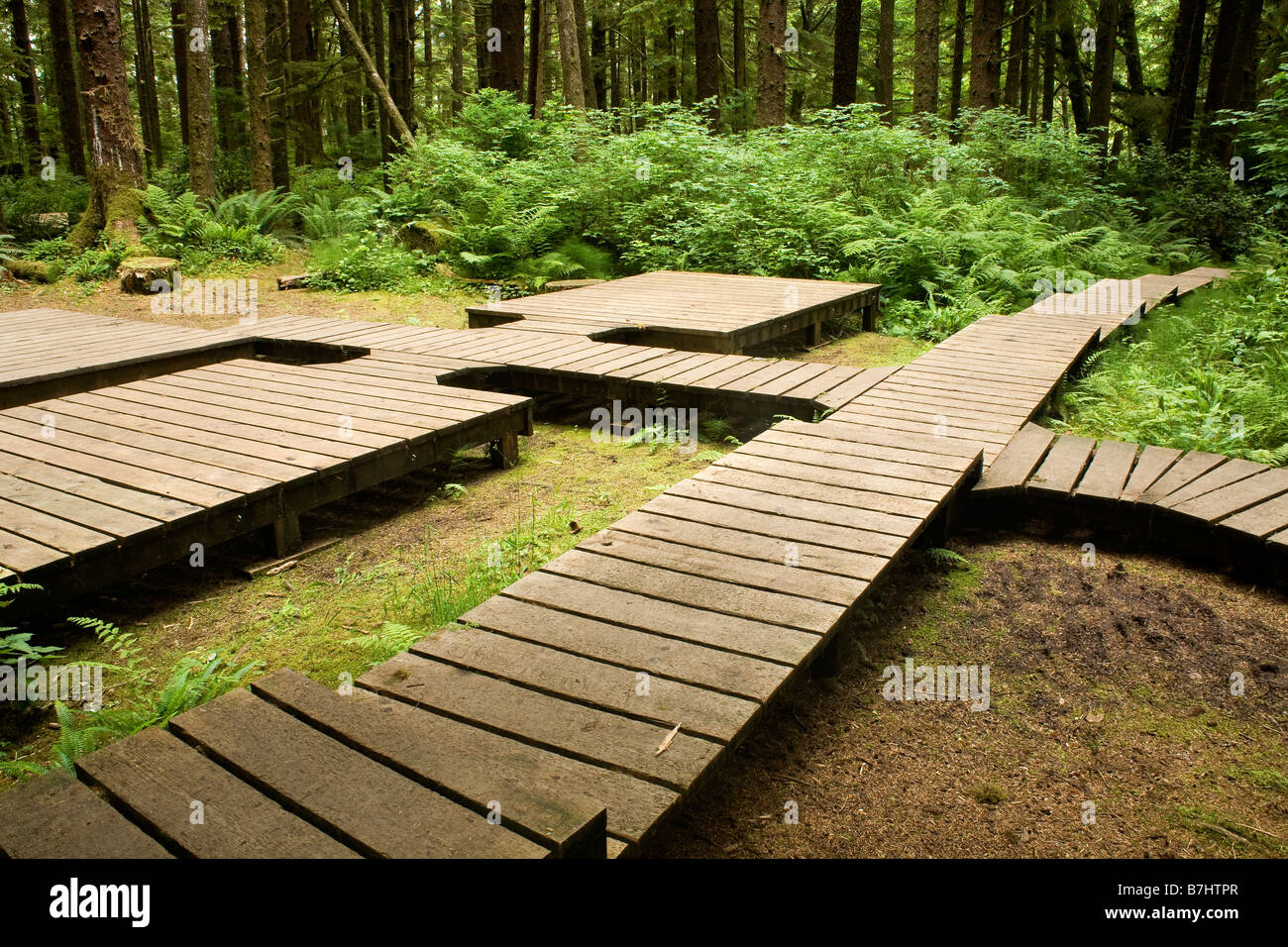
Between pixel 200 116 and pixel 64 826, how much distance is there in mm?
14929

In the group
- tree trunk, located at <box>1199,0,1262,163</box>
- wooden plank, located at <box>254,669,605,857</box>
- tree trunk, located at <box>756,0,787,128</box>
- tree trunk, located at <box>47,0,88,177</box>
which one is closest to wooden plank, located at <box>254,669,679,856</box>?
wooden plank, located at <box>254,669,605,857</box>

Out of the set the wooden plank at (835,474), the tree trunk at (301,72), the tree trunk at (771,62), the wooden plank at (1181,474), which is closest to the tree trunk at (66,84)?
the tree trunk at (301,72)

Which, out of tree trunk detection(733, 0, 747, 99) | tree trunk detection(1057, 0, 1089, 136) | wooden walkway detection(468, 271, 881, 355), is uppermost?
tree trunk detection(733, 0, 747, 99)

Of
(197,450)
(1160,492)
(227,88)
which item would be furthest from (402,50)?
(1160,492)

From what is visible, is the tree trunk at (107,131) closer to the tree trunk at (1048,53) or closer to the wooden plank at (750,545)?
the wooden plank at (750,545)

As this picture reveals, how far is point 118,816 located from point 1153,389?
684 centimetres

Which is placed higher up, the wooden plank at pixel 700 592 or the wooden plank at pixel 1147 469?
the wooden plank at pixel 1147 469

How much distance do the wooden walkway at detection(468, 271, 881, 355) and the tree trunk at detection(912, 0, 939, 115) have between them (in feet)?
27.1

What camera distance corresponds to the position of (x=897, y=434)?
526cm

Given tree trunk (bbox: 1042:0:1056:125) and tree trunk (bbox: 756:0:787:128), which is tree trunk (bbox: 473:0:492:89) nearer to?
tree trunk (bbox: 756:0:787:128)

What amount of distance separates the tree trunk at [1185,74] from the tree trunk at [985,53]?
513 cm

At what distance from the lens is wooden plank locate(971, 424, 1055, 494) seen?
15.7ft

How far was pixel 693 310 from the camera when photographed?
884 cm

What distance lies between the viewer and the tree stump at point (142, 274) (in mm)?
11695
